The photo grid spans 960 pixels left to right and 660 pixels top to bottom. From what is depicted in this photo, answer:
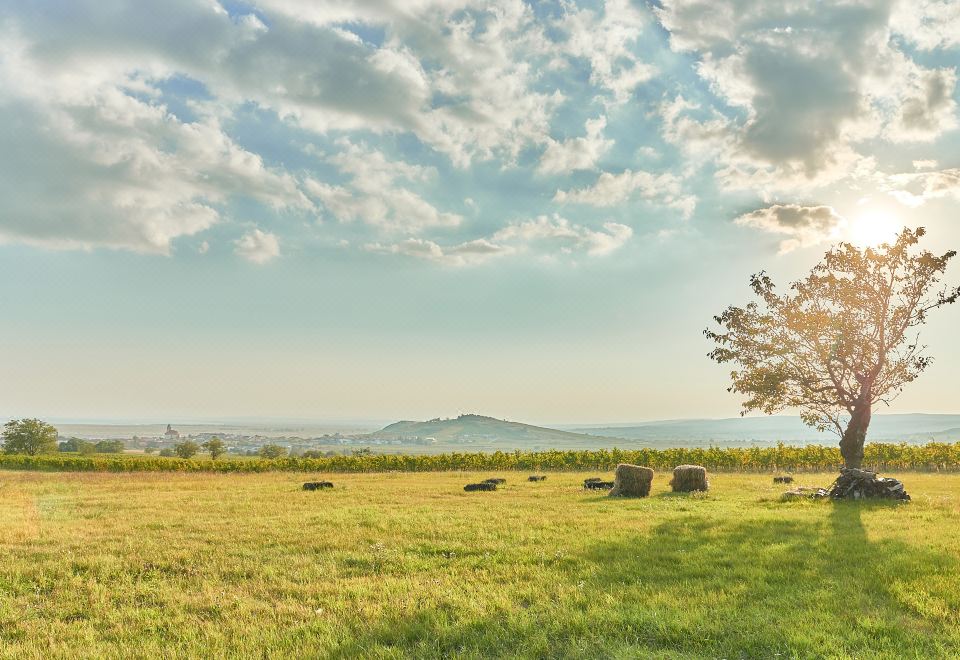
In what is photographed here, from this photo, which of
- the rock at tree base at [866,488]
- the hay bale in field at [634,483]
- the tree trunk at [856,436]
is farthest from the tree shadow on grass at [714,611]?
the tree trunk at [856,436]

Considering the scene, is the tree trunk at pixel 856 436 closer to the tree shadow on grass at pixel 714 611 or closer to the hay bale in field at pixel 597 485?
the hay bale in field at pixel 597 485

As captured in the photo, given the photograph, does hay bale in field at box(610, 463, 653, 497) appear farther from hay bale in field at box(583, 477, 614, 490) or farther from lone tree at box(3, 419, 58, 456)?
lone tree at box(3, 419, 58, 456)

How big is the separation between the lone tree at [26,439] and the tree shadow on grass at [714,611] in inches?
4525

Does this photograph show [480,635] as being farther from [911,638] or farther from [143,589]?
[143,589]

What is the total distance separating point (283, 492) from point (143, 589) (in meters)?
24.2

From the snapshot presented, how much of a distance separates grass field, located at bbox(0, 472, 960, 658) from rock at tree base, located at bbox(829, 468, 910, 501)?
12.5ft

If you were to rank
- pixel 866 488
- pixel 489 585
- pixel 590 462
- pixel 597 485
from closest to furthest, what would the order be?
pixel 489 585 < pixel 866 488 < pixel 597 485 < pixel 590 462

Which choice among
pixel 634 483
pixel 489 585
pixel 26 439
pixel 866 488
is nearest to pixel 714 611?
pixel 489 585

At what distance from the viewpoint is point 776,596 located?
10.4 m

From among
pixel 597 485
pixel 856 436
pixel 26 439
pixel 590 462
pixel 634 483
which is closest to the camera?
pixel 634 483

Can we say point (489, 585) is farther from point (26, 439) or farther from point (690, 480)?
point (26, 439)

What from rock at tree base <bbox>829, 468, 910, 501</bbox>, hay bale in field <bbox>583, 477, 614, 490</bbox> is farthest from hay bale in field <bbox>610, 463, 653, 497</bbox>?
rock at tree base <bbox>829, 468, 910, 501</bbox>

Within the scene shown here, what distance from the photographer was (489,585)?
11289mm

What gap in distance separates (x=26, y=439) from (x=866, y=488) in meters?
120
